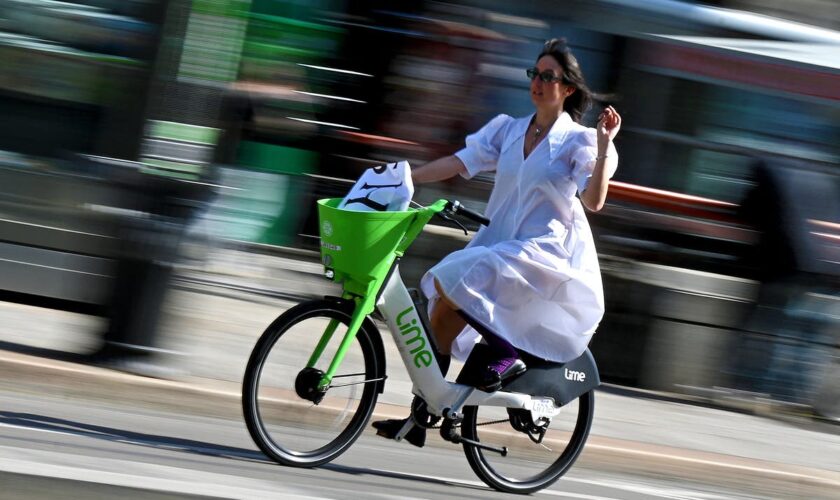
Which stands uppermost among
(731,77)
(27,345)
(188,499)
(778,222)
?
(731,77)

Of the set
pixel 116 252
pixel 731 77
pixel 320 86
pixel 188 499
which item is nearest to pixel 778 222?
pixel 731 77

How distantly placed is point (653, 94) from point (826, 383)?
293 centimetres

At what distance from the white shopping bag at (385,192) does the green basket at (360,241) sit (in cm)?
6

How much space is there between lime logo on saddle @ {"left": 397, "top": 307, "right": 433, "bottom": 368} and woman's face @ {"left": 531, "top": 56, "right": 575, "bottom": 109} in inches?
38.1

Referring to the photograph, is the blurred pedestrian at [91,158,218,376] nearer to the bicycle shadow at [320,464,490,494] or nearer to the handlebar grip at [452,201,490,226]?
the bicycle shadow at [320,464,490,494]

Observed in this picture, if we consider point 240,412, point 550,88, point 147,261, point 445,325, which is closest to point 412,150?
point 147,261

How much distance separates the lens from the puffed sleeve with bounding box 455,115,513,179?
529 cm

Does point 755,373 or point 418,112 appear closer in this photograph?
point 755,373

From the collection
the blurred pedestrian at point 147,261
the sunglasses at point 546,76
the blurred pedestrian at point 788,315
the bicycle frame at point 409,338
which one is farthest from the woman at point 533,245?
the blurred pedestrian at point 788,315

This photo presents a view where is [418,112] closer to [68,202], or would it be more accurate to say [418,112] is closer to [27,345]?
[68,202]

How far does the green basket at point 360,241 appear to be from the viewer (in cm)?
477

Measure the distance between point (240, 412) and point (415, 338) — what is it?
140 centimetres

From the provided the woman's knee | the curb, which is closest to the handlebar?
the woman's knee

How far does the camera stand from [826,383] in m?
8.77
